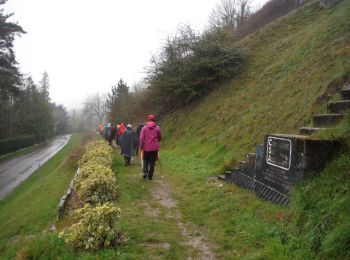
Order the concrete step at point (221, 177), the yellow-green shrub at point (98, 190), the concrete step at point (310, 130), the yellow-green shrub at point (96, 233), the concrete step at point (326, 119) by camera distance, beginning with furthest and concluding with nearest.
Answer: the concrete step at point (221, 177) < the yellow-green shrub at point (98, 190) < the concrete step at point (310, 130) < the concrete step at point (326, 119) < the yellow-green shrub at point (96, 233)

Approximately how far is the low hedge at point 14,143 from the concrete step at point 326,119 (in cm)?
4360

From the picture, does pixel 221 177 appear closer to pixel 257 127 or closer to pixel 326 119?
pixel 257 127

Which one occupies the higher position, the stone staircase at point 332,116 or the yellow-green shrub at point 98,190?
the stone staircase at point 332,116

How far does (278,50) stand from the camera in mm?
22062

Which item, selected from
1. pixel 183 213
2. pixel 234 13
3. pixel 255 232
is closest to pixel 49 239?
pixel 183 213

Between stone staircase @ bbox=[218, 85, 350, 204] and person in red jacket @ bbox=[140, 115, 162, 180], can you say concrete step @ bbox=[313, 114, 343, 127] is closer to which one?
stone staircase @ bbox=[218, 85, 350, 204]

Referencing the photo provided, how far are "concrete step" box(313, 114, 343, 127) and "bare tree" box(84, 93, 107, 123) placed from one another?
121 meters

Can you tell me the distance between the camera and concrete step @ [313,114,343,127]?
268 inches

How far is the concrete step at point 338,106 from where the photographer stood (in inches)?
274

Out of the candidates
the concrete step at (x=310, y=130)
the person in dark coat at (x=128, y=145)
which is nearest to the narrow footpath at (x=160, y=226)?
the concrete step at (x=310, y=130)

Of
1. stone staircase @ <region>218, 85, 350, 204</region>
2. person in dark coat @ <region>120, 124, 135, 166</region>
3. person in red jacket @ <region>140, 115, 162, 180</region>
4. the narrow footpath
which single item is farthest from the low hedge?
stone staircase @ <region>218, 85, 350, 204</region>

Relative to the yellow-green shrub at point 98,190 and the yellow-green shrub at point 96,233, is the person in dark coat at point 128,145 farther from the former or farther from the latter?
the yellow-green shrub at point 96,233

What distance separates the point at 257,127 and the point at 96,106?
128 metres

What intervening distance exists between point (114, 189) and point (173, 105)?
1744 centimetres
